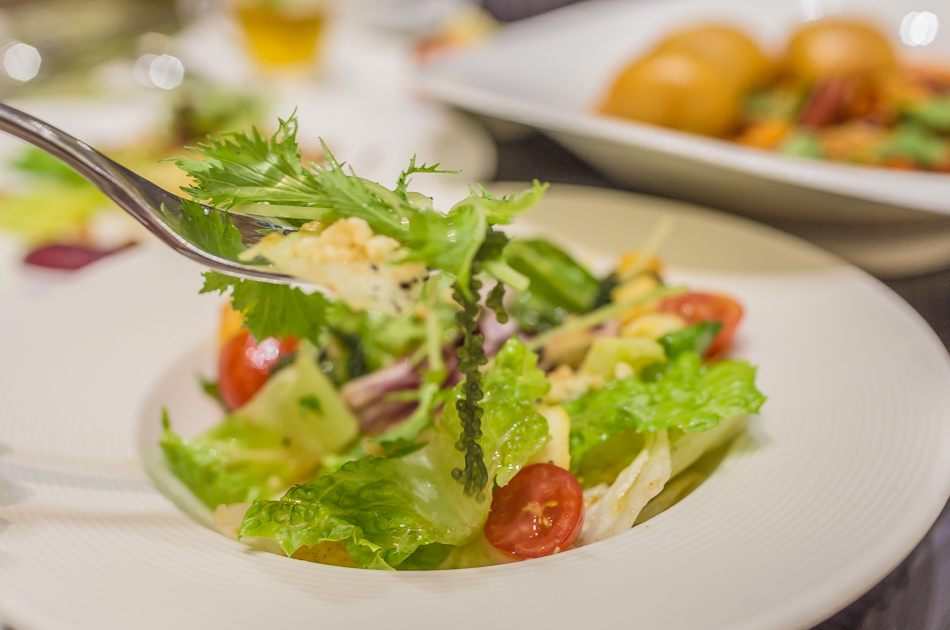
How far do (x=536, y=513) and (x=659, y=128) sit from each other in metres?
1.91

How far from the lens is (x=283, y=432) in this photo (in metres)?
1.68

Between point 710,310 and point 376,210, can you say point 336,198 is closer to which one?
point 376,210

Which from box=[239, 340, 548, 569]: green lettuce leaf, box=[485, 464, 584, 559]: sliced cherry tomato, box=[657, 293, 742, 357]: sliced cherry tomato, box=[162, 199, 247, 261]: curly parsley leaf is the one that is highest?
box=[162, 199, 247, 261]: curly parsley leaf

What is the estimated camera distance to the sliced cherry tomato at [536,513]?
3.93ft

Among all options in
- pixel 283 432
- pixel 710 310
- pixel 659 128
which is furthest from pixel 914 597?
pixel 659 128

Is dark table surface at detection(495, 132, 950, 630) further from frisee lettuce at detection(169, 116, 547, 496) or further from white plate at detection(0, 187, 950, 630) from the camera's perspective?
frisee lettuce at detection(169, 116, 547, 496)

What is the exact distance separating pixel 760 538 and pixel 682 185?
1562 millimetres

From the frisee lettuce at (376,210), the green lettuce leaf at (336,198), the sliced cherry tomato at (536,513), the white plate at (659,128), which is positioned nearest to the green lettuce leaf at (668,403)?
the sliced cherry tomato at (536,513)

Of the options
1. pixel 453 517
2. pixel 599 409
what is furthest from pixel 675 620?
pixel 599 409

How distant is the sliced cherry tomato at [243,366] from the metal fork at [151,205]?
508 millimetres

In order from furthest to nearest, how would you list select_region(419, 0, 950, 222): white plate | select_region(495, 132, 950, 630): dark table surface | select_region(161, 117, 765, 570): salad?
select_region(419, 0, 950, 222): white plate
select_region(495, 132, 950, 630): dark table surface
select_region(161, 117, 765, 570): salad

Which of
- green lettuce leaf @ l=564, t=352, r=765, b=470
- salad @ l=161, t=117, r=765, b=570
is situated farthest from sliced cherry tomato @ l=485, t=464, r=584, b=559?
green lettuce leaf @ l=564, t=352, r=765, b=470

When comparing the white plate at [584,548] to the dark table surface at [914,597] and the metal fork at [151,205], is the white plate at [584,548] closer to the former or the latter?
the dark table surface at [914,597]

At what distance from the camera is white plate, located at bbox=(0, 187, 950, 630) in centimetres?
98
